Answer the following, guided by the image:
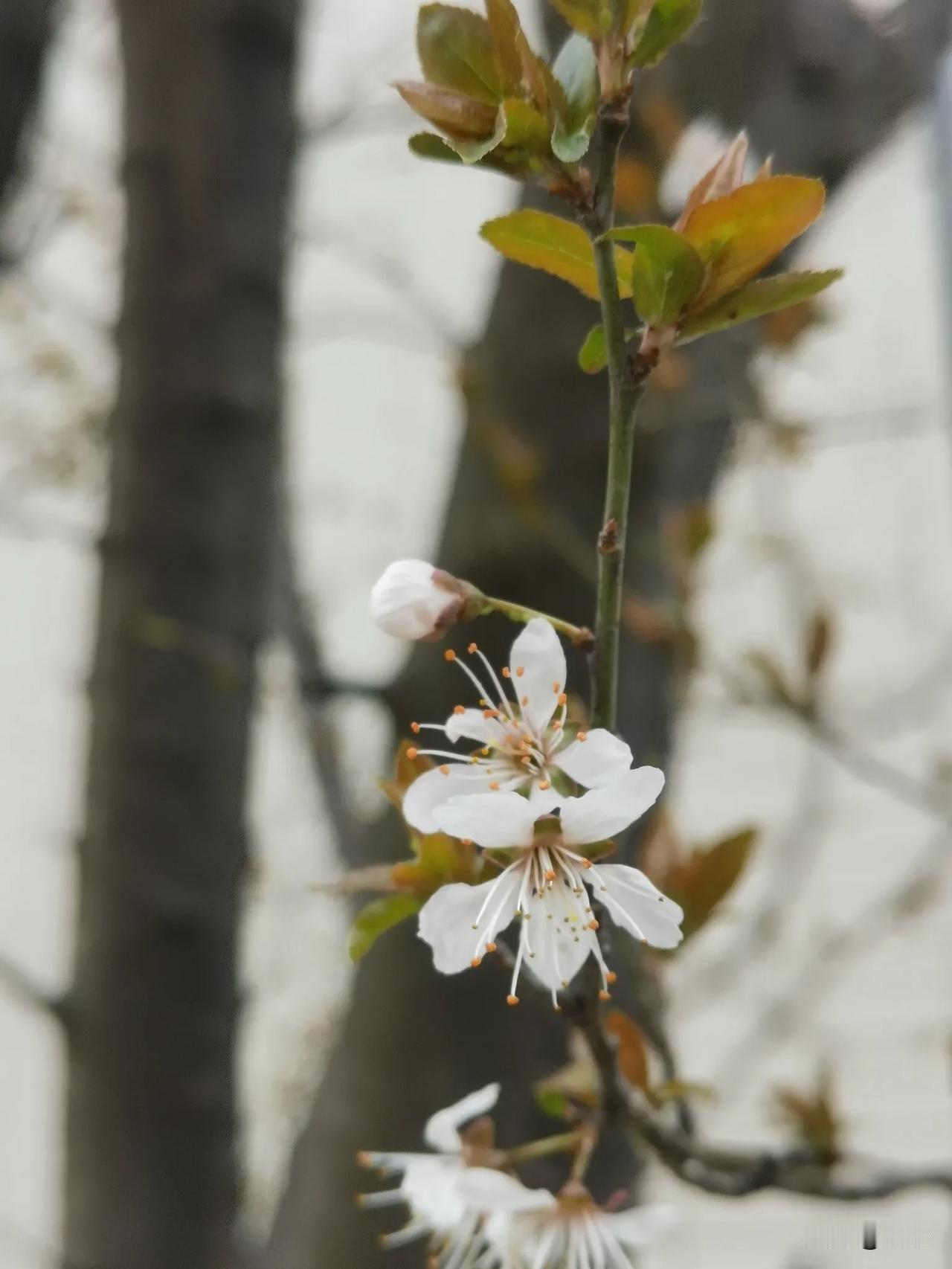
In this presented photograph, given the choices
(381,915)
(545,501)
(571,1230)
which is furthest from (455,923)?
(545,501)

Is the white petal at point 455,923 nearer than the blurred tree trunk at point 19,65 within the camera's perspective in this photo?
Yes

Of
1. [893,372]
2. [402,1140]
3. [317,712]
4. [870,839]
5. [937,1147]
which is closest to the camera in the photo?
[402,1140]

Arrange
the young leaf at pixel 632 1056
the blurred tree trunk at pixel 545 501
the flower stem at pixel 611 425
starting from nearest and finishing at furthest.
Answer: the flower stem at pixel 611 425 → the young leaf at pixel 632 1056 → the blurred tree trunk at pixel 545 501

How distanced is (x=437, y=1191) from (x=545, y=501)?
490mm

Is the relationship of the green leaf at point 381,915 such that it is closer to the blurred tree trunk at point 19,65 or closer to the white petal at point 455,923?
the white petal at point 455,923

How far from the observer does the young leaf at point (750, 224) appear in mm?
217

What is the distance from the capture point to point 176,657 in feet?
2.42

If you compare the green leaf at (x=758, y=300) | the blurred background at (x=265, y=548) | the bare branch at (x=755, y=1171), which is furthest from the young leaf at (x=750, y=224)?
the blurred background at (x=265, y=548)

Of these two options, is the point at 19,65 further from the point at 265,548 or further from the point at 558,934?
the point at 558,934

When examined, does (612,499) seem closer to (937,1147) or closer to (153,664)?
(153,664)

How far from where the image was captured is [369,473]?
5.90 feet

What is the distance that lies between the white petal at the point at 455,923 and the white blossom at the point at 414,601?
61mm

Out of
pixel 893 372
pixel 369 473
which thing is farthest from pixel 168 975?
pixel 893 372

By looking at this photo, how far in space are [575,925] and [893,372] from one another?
1.76 metres
